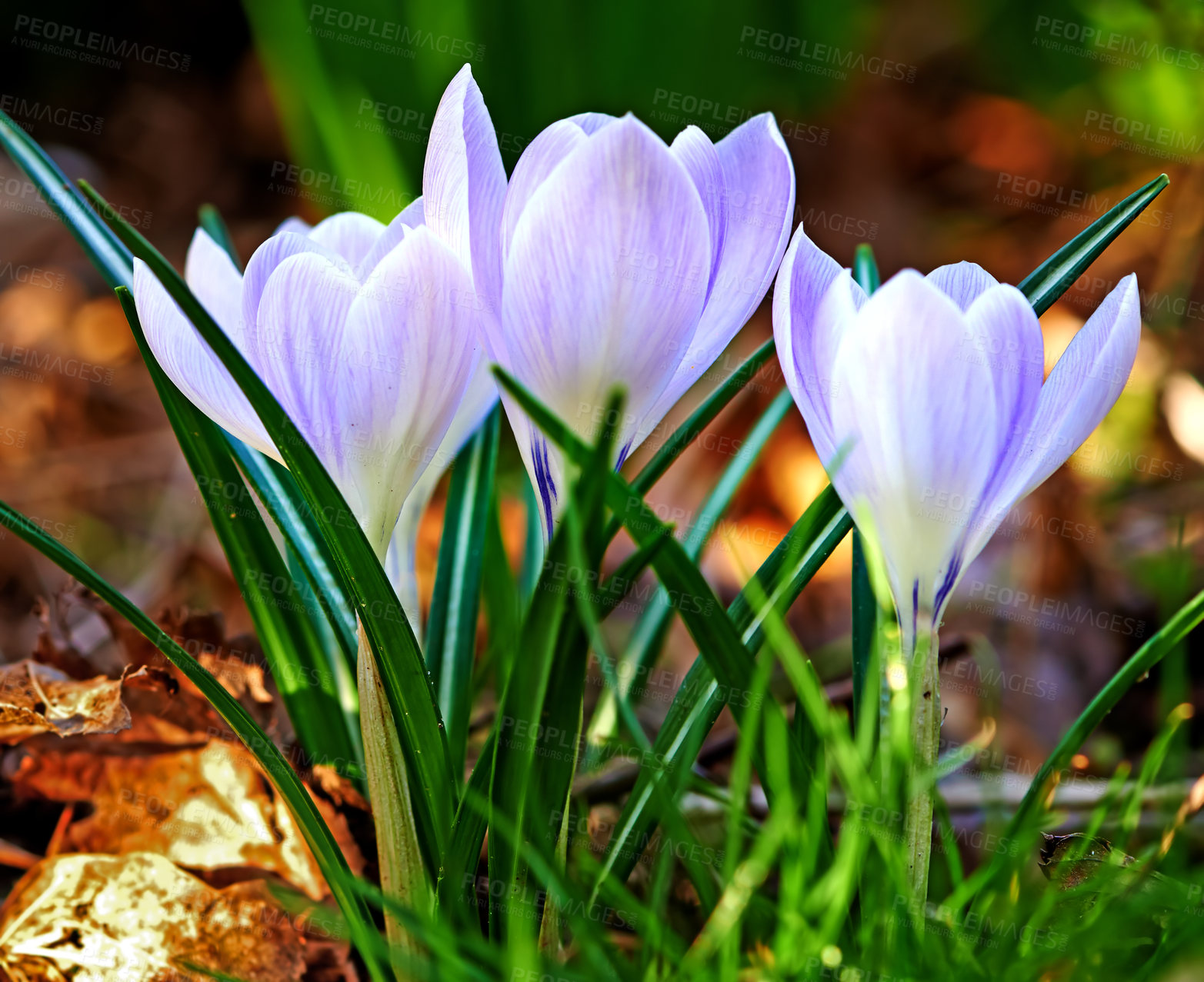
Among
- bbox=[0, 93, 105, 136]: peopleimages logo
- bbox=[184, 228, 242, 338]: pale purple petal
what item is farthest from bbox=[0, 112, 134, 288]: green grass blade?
bbox=[0, 93, 105, 136]: peopleimages logo

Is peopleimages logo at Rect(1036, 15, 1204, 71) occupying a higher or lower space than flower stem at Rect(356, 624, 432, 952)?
higher

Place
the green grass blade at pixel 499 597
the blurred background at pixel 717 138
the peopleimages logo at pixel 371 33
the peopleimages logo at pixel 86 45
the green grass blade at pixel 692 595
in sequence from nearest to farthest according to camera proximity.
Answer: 1. the green grass blade at pixel 692 595
2. the green grass blade at pixel 499 597
3. the blurred background at pixel 717 138
4. the peopleimages logo at pixel 371 33
5. the peopleimages logo at pixel 86 45

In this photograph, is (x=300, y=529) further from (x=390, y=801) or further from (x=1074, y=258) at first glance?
(x=1074, y=258)

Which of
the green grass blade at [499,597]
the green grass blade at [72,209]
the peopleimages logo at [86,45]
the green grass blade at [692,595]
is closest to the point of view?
the green grass blade at [692,595]

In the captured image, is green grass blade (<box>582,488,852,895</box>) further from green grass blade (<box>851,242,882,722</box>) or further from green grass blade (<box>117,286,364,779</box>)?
green grass blade (<box>117,286,364,779</box>)

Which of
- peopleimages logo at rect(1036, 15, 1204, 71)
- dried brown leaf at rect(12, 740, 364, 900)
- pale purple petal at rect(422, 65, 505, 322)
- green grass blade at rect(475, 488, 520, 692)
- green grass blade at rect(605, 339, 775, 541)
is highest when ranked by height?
peopleimages logo at rect(1036, 15, 1204, 71)

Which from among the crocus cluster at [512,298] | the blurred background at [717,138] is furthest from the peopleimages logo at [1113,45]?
the crocus cluster at [512,298]

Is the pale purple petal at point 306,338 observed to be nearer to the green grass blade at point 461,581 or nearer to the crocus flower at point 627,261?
the crocus flower at point 627,261
